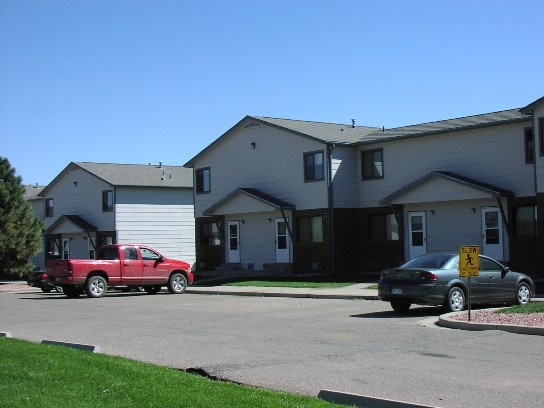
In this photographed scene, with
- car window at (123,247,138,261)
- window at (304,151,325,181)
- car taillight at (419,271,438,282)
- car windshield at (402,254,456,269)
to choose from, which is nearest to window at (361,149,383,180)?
window at (304,151,325,181)

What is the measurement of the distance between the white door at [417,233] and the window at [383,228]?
0.86 meters

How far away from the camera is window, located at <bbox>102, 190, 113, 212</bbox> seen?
45.6 m

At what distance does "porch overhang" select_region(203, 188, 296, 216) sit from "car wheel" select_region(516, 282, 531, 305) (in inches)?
655

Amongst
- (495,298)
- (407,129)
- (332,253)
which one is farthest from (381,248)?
(495,298)

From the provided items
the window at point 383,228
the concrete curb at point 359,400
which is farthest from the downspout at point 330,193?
the concrete curb at point 359,400

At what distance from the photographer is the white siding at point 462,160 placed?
28656mm

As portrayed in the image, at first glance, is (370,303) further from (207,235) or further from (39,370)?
(207,235)

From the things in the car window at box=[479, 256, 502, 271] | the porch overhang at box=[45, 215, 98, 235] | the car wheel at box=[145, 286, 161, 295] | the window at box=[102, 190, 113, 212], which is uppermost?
the window at box=[102, 190, 113, 212]

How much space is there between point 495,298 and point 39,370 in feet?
39.9

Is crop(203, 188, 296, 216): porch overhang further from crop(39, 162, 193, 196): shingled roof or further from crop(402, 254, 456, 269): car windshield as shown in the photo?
crop(402, 254, 456, 269): car windshield

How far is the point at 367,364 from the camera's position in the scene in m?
11.0

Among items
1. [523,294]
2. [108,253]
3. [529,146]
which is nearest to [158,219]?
[108,253]

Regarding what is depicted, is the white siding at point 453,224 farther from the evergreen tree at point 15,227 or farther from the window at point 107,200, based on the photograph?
the evergreen tree at point 15,227

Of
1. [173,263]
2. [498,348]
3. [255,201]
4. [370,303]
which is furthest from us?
[255,201]
